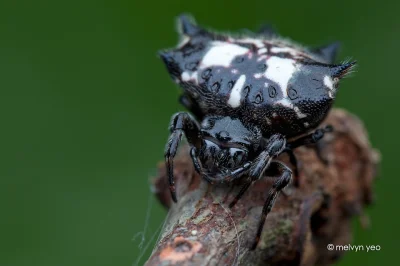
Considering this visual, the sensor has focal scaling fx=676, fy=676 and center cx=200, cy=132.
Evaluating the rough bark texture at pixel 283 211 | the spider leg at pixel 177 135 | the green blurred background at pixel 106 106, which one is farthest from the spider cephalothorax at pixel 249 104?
the green blurred background at pixel 106 106

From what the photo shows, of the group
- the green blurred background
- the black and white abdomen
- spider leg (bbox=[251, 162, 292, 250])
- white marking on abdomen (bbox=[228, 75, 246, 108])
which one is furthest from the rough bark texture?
the green blurred background

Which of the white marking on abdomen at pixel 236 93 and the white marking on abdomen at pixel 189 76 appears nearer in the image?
the white marking on abdomen at pixel 236 93

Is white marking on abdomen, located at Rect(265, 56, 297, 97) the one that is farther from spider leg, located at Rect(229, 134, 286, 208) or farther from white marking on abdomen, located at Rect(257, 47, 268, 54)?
spider leg, located at Rect(229, 134, 286, 208)

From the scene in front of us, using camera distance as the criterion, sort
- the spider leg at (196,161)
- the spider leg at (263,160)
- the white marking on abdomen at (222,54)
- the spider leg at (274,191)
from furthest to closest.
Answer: the white marking on abdomen at (222,54)
the spider leg at (196,161)
the spider leg at (263,160)
the spider leg at (274,191)

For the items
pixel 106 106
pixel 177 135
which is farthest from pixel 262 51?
pixel 106 106

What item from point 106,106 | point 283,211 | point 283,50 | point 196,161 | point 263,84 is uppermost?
A: point 106,106

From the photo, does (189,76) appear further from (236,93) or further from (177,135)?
(177,135)

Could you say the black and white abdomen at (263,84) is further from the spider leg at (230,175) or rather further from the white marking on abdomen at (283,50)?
the spider leg at (230,175)
